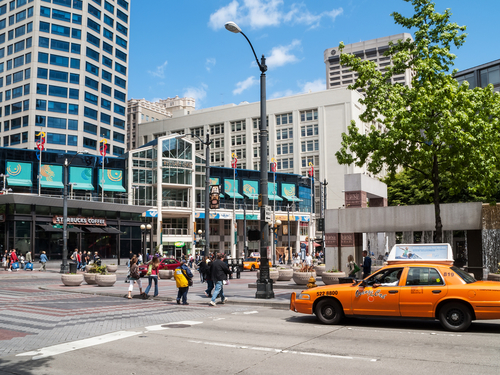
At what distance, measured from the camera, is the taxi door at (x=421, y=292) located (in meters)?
10.8

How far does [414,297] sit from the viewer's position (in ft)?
35.9

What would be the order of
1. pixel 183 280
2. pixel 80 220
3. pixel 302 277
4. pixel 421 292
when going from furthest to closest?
pixel 80 220
pixel 302 277
pixel 183 280
pixel 421 292

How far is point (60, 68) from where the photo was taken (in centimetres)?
7969

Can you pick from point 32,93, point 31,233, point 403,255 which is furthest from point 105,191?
point 403,255

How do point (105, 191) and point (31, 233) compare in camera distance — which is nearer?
point (31, 233)

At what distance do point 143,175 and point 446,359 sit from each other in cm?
6113

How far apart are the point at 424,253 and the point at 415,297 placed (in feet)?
18.7

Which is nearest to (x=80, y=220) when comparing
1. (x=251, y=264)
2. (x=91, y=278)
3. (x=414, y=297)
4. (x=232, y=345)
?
(x=251, y=264)

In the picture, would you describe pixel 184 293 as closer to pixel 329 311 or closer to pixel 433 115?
pixel 329 311

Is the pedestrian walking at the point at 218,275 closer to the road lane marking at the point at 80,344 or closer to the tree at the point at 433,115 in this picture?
the road lane marking at the point at 80,344

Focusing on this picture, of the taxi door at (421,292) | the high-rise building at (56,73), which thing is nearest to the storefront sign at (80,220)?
the high-rise building at (56,73)

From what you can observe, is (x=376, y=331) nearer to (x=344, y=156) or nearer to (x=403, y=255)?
(x=403, y=255)

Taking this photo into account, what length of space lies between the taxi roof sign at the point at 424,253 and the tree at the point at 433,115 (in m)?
0.82

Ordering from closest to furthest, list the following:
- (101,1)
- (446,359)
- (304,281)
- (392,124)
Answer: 1. (446,359)
2. (392,124)
3. (304,281)
4. (101,1)
